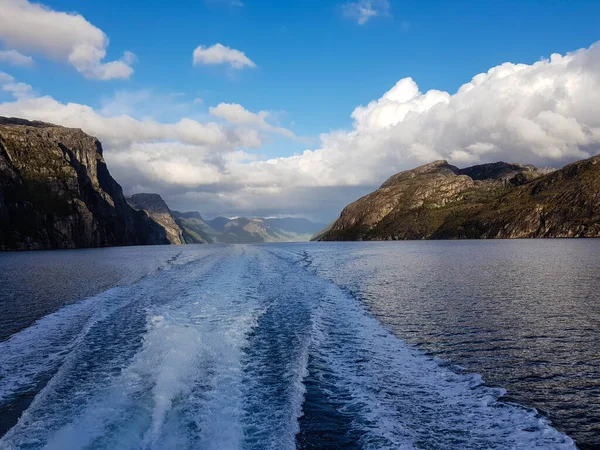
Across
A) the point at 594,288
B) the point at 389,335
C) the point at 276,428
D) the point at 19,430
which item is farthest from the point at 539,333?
the point at 19,430

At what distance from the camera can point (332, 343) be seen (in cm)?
2447

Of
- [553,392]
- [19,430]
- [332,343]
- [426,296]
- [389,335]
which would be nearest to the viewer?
[19,430]

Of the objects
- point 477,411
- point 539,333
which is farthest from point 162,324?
point 539,333

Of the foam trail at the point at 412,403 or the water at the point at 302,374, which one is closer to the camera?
the foam trail at the point at 412,403

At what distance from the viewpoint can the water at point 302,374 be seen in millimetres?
13023

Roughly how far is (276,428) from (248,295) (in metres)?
28.9

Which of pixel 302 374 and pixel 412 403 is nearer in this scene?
pixel 412 403

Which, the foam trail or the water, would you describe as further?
the water

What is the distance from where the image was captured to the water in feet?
42.7

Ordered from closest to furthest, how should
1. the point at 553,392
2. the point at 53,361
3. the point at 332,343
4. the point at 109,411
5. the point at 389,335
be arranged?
the point at 109,411 < the point at 553,392 < the point at 53,361 < the point at 332,343 < the point at 389,335

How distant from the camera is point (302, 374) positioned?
18.8 meters

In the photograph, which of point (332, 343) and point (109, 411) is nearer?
point (109, 411)

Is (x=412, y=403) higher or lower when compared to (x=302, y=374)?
higher

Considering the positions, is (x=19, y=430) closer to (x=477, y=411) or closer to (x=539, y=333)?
(x=477, y=411)
